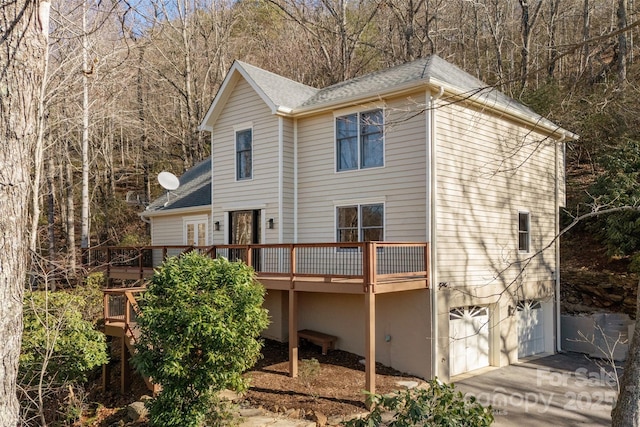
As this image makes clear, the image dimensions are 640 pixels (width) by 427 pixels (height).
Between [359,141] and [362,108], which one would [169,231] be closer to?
[359,141]

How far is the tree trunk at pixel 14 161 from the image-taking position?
316 cm

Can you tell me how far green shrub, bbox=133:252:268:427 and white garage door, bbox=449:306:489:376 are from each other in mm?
4908

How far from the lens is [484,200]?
1123cm

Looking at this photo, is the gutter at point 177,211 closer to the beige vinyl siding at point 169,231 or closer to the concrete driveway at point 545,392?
the beige vinyl siding at point 169,231

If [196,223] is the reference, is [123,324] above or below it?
below

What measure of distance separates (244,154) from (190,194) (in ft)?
15.2

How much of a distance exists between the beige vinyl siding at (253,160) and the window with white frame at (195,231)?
1.87 metres

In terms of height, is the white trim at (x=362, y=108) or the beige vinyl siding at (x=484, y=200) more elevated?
the white trim at (x=362, y=108)

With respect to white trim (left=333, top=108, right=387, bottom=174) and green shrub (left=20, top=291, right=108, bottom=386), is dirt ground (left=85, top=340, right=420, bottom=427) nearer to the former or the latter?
green shrub (left=20, top=291, right=108, bottom=386)

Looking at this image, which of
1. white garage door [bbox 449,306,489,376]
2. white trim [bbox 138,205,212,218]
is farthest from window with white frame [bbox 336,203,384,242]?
white trim [bbox 138,205,212,218]

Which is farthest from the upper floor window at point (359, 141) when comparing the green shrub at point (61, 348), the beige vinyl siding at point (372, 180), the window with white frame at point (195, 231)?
the green shrub at point (61, 348)

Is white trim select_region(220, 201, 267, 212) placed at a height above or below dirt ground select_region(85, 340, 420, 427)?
above

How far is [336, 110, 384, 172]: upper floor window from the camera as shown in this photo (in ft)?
34.8

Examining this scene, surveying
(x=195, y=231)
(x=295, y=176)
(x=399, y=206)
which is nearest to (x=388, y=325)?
(x=399, y=206)
